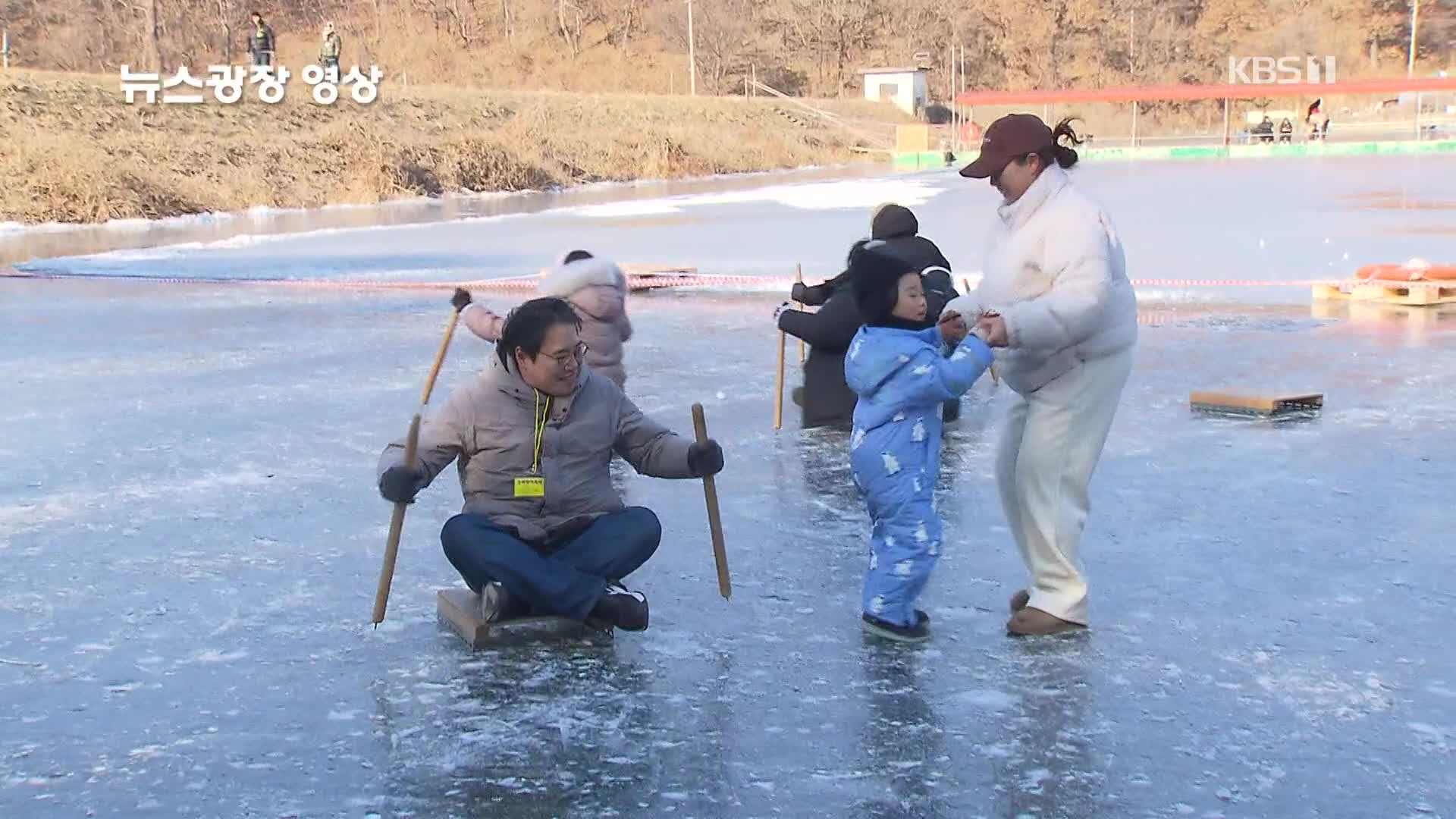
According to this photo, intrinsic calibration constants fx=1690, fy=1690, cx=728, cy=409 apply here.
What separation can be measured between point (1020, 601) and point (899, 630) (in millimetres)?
433

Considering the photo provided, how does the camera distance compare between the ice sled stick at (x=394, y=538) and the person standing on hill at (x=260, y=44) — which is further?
the person standing on hill at (x=260, y=44)

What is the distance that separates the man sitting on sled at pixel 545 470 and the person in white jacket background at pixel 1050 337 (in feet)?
3.00

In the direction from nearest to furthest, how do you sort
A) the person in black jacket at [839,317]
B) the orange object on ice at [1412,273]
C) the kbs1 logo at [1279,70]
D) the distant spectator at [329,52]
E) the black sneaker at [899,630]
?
the black sneaker at [899,630] → the person in black jacket at [839,317] → the orange object on ice at [1412,273] → the distant spectator at [329,52] → the kbs1 logo at [1279,70]

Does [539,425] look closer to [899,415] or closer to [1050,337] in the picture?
[899,415]

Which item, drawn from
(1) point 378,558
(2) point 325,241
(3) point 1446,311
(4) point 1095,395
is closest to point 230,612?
(1) point 378,558

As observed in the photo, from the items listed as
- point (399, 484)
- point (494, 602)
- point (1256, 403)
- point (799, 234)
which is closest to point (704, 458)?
point (494, 602)

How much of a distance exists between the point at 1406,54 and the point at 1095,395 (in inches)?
4067

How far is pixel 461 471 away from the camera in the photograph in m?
5.20

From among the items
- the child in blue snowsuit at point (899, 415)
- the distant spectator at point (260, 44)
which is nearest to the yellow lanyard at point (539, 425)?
the child in blue snowsuit at point (899, 415)

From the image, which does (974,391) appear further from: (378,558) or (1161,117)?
(1161,117)

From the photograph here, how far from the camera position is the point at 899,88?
8088 centimetres

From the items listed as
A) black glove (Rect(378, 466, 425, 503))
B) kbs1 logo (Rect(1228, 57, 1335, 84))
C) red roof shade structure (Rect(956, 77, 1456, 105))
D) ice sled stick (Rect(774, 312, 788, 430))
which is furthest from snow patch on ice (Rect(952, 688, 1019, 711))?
kbs1 logo (Rect(1228, 57, 1335, 84))

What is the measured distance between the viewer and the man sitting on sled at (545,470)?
16.1 feet

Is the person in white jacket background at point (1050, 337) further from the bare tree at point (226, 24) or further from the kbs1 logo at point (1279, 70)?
the kbs1 logo at point (1279, 70)
